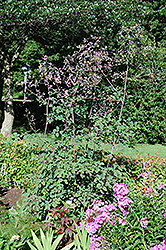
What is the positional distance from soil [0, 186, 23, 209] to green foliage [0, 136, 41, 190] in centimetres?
9

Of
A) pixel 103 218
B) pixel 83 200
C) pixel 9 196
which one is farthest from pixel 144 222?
pixel 9 196

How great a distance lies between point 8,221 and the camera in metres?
2.63

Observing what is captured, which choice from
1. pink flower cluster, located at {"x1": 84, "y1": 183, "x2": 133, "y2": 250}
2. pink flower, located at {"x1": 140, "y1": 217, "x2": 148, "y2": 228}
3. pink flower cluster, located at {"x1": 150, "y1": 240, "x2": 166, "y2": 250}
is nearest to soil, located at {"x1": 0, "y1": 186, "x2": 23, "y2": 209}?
pink flower cluster, located at {"x1": 84, "y1": 183, "x2": 133, "y2": 250}

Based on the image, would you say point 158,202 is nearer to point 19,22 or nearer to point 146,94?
point 146,94

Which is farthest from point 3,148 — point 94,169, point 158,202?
point 158,202

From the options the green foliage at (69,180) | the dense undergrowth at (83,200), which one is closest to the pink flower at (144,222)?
the dense undergrowth at (83,200)

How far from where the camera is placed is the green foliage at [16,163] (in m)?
3.88

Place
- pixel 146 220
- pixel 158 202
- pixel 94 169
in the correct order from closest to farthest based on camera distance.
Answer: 1. pixel 146 220
2. pixel 158 202
3. pixel 94 169

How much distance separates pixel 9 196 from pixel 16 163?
534 mm

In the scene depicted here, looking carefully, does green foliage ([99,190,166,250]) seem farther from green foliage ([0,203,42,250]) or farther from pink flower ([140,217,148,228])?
green foliage ([0,203,42,250])

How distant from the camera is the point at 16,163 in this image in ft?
12.8

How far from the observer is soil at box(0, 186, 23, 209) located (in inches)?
136

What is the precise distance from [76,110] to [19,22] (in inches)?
143

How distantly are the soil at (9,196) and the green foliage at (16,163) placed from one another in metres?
0.09
